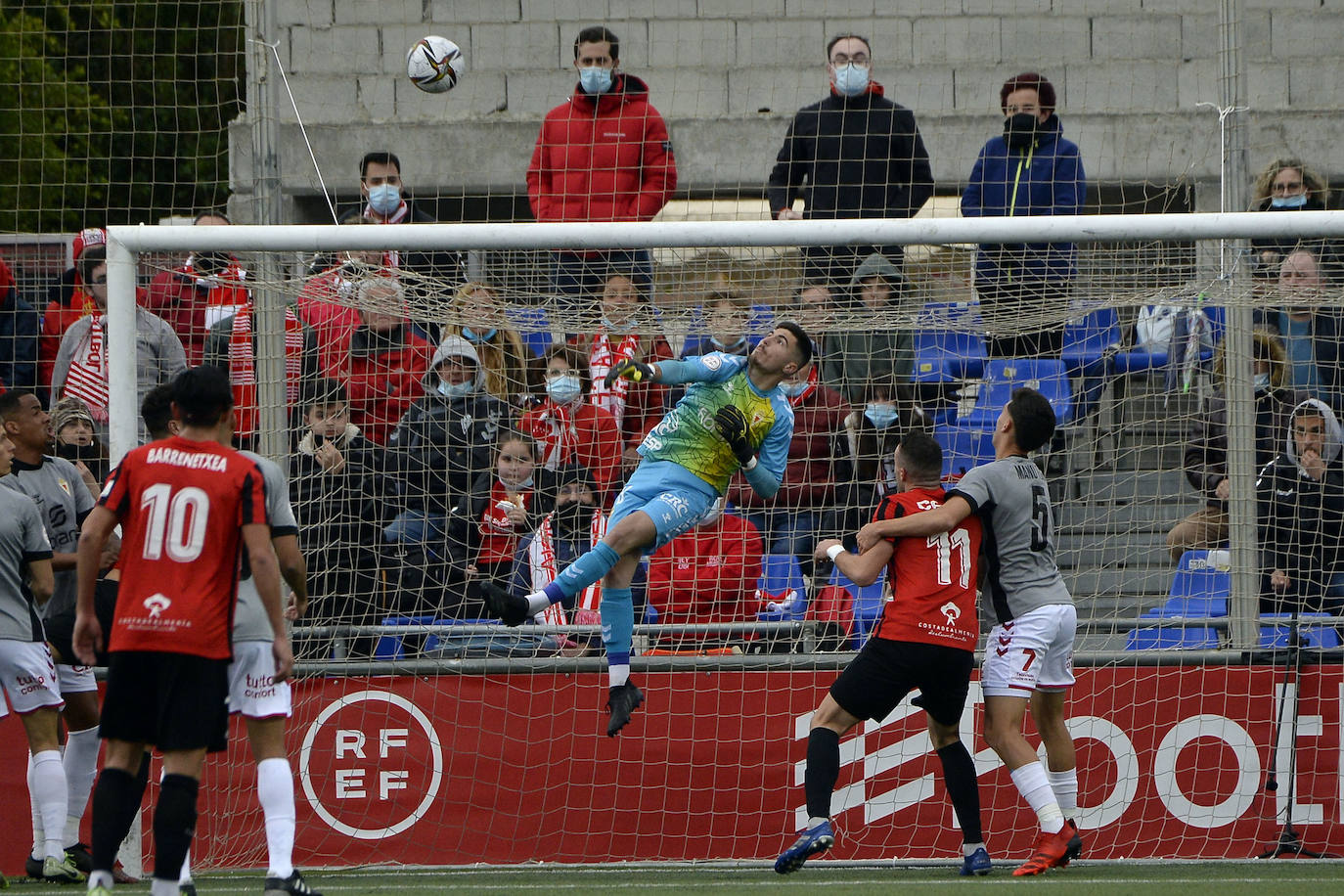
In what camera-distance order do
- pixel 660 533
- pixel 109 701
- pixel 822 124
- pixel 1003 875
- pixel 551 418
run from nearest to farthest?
pixel 109 701 → pixel 1003 875 → pixel 660 533 → pixel 551 418 → pixel 822 124

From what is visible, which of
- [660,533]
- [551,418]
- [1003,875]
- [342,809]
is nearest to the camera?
[1003,875]

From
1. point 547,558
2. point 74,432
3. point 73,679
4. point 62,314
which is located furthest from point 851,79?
point 73,679

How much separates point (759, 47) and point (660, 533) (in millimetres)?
5731

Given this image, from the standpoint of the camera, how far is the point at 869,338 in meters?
8.79

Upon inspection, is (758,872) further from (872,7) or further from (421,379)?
(872,7)

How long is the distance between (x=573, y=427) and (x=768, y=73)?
4406 millimetres

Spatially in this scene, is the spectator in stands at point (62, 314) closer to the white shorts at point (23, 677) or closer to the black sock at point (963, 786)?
the white shorts at point (23, 677)

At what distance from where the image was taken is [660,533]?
24.5 ft

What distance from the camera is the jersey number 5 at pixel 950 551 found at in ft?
22.7

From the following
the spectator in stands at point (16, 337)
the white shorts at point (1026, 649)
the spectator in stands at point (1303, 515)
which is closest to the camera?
the white shorts at point (1026, 649)

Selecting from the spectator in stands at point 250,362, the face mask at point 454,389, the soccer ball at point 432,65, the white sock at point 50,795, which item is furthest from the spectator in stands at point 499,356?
the white sock at point 50,795

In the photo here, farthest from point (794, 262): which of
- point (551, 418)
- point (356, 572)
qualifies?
point (356, 572)

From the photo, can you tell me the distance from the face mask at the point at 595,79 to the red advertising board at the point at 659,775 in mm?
3651

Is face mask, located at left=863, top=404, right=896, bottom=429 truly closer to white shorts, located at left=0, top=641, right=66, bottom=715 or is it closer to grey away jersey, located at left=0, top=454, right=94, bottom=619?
grey away jersey, located at left=0, top=454, right=94, bottom=619
